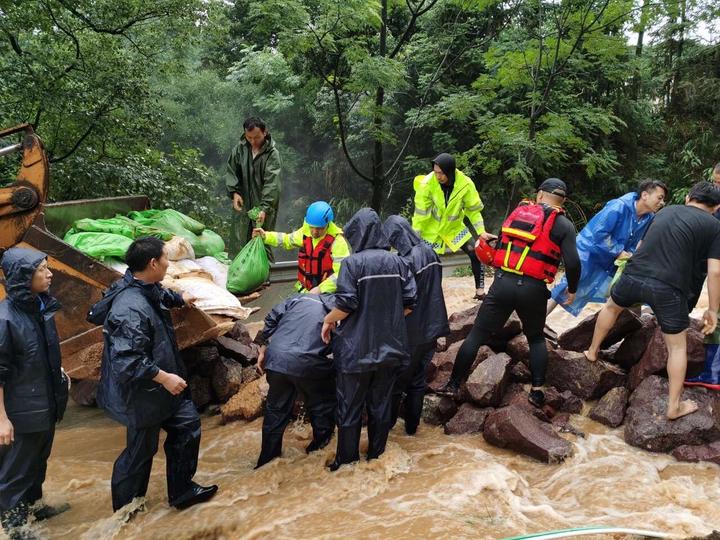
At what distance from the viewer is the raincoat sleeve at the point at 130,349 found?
2.90m

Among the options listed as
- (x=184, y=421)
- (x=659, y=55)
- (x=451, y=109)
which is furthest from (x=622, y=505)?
(x=659, y=55)

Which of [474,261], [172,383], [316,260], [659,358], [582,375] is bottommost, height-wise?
[582,375]

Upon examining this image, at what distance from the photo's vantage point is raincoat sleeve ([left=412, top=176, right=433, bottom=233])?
569 centimetres

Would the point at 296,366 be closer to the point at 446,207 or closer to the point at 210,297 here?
the point at 210,297

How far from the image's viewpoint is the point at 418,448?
4.23m

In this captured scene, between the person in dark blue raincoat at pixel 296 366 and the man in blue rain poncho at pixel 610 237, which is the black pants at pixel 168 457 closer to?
the person in dark blue raincoat at pixel 296 366

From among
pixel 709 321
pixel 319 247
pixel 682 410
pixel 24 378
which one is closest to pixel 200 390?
pixel 319 247

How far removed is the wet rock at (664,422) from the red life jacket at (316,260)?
263cm

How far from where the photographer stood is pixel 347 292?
344cm

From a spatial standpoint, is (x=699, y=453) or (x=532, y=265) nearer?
(x=699, y=453)

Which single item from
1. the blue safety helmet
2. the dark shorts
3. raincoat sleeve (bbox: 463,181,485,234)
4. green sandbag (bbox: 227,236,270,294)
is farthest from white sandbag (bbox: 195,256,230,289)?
the dark shorts

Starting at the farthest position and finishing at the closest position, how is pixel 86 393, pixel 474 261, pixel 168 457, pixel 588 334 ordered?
pixel 474 261, pixel 86 393, pixel 588 334, pixel 168 457

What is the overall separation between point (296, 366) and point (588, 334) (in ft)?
9.67

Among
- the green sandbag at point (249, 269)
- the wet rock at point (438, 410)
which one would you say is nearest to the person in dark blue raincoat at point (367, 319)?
the wet rock at point (438, 410)
